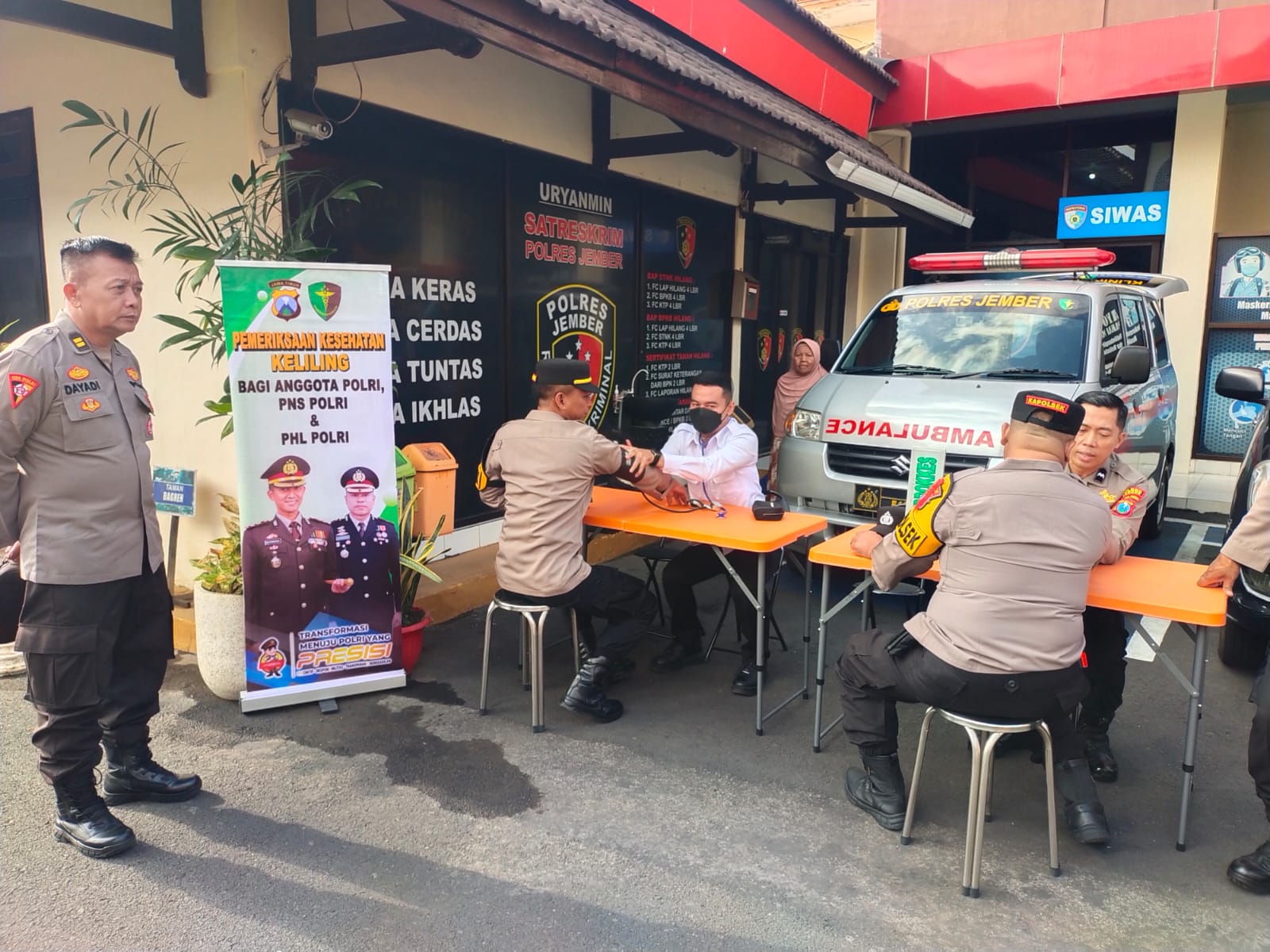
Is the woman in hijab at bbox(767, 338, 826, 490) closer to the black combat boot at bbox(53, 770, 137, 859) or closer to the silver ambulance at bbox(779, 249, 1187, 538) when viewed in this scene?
the silver ambulance at bbox(779, 249, 1187, 538)

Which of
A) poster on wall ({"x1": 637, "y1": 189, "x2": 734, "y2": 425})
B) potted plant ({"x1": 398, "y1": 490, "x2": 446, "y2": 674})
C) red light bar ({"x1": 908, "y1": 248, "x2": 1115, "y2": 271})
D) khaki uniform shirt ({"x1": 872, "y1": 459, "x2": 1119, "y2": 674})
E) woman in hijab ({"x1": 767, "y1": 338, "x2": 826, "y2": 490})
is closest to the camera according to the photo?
khaki uniform shirt ({"x1": 872, "y1": 459, "x2": 1119, "y2": 674})

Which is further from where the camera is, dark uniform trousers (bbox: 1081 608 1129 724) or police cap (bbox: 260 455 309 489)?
police cap (bbox: 260 455 309 489)

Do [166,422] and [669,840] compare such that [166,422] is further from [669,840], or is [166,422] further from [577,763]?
[669,840]

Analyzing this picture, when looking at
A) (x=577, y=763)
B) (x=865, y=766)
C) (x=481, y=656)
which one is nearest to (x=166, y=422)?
(x=481, y=656)

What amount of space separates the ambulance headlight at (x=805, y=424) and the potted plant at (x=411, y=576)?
7.82ft

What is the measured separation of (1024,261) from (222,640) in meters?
5.73

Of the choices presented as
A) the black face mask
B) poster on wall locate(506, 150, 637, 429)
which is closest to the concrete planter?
the black face mask

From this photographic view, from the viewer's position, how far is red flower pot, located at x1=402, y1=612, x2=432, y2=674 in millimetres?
4465

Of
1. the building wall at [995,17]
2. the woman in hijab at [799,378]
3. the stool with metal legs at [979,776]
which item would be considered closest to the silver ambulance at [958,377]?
the woman in hijab at [799,378]

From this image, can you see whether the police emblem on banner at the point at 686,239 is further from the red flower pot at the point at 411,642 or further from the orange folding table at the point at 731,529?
the red flower pot at the point at 411,642

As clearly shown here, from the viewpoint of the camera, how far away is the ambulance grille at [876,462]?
16.7 feet

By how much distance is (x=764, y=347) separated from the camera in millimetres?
10211

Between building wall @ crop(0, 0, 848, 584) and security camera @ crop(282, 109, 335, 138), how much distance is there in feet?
0.38

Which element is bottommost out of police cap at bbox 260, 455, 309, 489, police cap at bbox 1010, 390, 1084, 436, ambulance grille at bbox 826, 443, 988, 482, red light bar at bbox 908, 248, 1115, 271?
ambulance grille at bbox 826, 443, 988, 482
